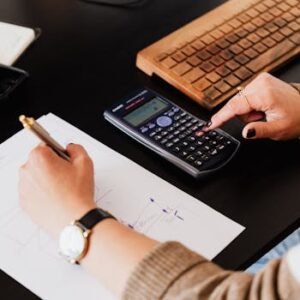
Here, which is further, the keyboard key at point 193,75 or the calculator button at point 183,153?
the keyboard key at point 193,75

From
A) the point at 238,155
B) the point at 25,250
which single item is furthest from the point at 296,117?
the point at 25,250

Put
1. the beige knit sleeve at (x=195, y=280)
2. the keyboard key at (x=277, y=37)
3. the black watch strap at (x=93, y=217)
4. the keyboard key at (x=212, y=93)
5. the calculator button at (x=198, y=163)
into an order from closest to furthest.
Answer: the beige knit sleeve at (x=195, y=280) → the black watch strap at (x=93, y=217) → the calculator button at (x=198, y=163) → the keyboard key at (x=212, y=93) → the keyboard key at (x=277, y=37)

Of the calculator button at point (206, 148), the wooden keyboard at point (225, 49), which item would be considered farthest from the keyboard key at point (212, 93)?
the calculator button at point (206, 148)

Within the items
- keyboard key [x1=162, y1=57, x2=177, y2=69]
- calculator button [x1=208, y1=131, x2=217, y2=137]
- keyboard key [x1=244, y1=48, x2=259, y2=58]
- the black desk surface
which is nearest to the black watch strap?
the black desk surface

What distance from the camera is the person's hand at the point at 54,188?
689mm

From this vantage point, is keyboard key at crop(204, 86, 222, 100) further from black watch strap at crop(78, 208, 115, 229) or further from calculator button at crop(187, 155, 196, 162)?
black watch strap at crop(78, 208, 115, 229)

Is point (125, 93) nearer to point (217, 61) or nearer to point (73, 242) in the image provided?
point (217, 61)

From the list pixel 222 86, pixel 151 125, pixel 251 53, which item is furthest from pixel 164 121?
pixel 251 53

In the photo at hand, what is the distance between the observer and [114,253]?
65cm

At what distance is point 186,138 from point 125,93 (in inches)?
5.9

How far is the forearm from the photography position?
2.11 feet

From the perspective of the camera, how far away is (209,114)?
0.89 m

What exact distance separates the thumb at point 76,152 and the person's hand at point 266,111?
0.20 meters

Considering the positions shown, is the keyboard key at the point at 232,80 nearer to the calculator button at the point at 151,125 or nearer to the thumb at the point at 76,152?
the calculator button at the point at 151,125
